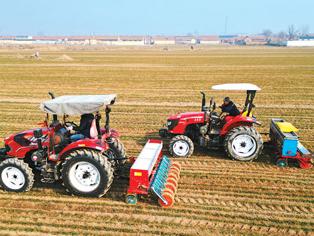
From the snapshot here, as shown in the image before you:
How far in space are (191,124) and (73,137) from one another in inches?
135

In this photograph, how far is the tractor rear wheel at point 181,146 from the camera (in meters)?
8.48

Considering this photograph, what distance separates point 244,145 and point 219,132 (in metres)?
0.70

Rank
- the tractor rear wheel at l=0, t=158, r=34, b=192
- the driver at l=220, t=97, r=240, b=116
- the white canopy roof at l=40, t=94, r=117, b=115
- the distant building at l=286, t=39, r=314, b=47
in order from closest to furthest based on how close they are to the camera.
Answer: the white canopy roof at l=40, t=94, r=117, b=115
the tractor rear wheel at l=0, t=158, r=34, b=192
the driver at l=220, t=97, r=240, b=116
the distant building at l=286, t=39, r=314, b=47

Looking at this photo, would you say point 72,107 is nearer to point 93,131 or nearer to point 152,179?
point 93,131

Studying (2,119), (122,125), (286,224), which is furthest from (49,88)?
(286,224)

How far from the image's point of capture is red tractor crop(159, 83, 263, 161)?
26.5 feet

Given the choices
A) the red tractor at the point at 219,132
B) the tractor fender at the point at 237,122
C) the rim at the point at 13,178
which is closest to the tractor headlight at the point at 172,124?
the red tractor at the point at 219,132

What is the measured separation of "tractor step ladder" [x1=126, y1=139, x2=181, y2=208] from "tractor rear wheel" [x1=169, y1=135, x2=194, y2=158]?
1385 mm

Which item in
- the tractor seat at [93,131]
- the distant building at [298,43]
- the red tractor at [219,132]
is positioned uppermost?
the distant building at [298,43]

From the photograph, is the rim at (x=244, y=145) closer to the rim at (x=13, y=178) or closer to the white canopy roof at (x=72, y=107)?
the white canopy roof at (x=72, y=107)

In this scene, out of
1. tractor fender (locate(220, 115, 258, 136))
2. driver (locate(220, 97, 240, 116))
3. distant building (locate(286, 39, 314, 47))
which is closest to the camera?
tractor fender (locate(220, 115, 258, 136))

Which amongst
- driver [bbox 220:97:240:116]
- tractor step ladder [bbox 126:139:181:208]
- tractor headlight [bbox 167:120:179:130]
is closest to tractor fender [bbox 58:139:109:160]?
tractor step ladder [bbox 126:139:181:208]

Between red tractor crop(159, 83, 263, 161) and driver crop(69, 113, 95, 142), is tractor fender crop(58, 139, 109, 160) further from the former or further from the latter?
red tractor crop(159, 83, 263, 161)

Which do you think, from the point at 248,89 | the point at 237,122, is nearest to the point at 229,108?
the point at 237,122
